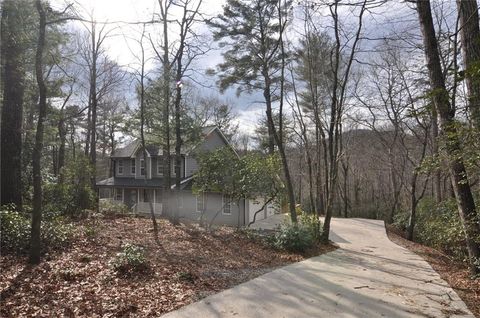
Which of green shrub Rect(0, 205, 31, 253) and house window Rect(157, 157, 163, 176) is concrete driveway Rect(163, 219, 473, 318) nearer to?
green shrub Rect(0, 205, 31, 253)

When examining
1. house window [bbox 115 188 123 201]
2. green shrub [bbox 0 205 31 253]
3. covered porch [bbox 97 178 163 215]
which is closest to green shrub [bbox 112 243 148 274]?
green shrub [bbox 0 205 31 253]

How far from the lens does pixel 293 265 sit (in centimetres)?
847

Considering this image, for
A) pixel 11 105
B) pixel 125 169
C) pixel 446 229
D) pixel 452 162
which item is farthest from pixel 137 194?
pixel 452 162

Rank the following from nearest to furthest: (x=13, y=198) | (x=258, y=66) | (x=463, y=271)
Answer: (x=463, y=271), (x=13, y=198), (x=258, y=66)

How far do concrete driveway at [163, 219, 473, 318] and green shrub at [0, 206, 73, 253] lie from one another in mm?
4246

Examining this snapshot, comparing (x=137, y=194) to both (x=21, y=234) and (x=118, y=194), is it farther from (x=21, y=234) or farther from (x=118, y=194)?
(x=21, y=234)

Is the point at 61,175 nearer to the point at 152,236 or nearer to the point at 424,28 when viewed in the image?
the point at 152,236

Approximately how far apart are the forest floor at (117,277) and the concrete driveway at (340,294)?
48cm

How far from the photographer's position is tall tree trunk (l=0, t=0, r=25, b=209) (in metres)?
9.23

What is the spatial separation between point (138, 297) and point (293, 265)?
4389 mm

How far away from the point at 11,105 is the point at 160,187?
12.9 metres

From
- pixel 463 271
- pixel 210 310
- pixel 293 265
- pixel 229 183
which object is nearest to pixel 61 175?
pixel 229 183

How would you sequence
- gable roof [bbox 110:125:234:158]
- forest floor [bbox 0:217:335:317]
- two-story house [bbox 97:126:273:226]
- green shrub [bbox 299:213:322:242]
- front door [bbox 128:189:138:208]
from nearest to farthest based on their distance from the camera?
forest floor [bbox 0:217:335:317] → green shrub [bbox 299:213:322:242] → two-story house [bbox 97:126:273:226] → gable roof [bbox 110:125:234:158] → front door [bbox 128:189:138:208]

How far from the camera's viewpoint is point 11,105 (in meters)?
9.91
